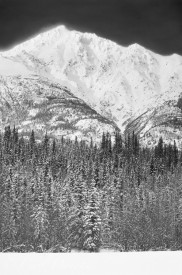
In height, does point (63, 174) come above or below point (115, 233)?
above

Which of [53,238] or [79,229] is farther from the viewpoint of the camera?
[79,229]

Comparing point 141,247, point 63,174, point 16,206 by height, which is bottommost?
point 141,247

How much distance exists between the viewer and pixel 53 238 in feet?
199

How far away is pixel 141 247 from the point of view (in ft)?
203
